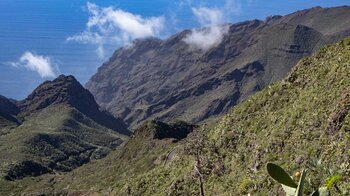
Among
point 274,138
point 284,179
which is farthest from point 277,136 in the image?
point 284,179

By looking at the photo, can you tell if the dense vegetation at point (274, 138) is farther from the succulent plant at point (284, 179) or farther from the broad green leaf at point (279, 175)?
the broad green leaf at point (279, 175)

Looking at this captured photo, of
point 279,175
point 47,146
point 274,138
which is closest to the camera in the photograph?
point 279,175

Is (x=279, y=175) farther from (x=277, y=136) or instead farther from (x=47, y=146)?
(x=47, y=146)

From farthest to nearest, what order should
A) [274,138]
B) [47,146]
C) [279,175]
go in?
[47,146]
[274,138]
[279,175]

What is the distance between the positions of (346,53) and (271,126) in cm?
622

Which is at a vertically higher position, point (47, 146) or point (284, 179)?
point (47, 146)

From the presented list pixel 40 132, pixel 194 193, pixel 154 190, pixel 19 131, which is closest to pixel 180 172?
pixel 154 190

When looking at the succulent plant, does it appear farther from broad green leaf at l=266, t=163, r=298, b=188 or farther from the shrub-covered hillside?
the shrub-covered hillside

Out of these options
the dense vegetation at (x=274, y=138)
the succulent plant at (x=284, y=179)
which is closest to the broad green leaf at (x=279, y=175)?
the succulent plant at (x=284, y=179)

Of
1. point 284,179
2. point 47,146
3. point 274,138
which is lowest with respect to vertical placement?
point 284,179

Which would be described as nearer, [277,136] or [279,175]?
[279,175]

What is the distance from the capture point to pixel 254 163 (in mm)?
30922

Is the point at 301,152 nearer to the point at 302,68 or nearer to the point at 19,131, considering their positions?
the point at 302,68

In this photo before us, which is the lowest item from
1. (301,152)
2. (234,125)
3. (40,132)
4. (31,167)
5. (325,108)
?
(301,152)
